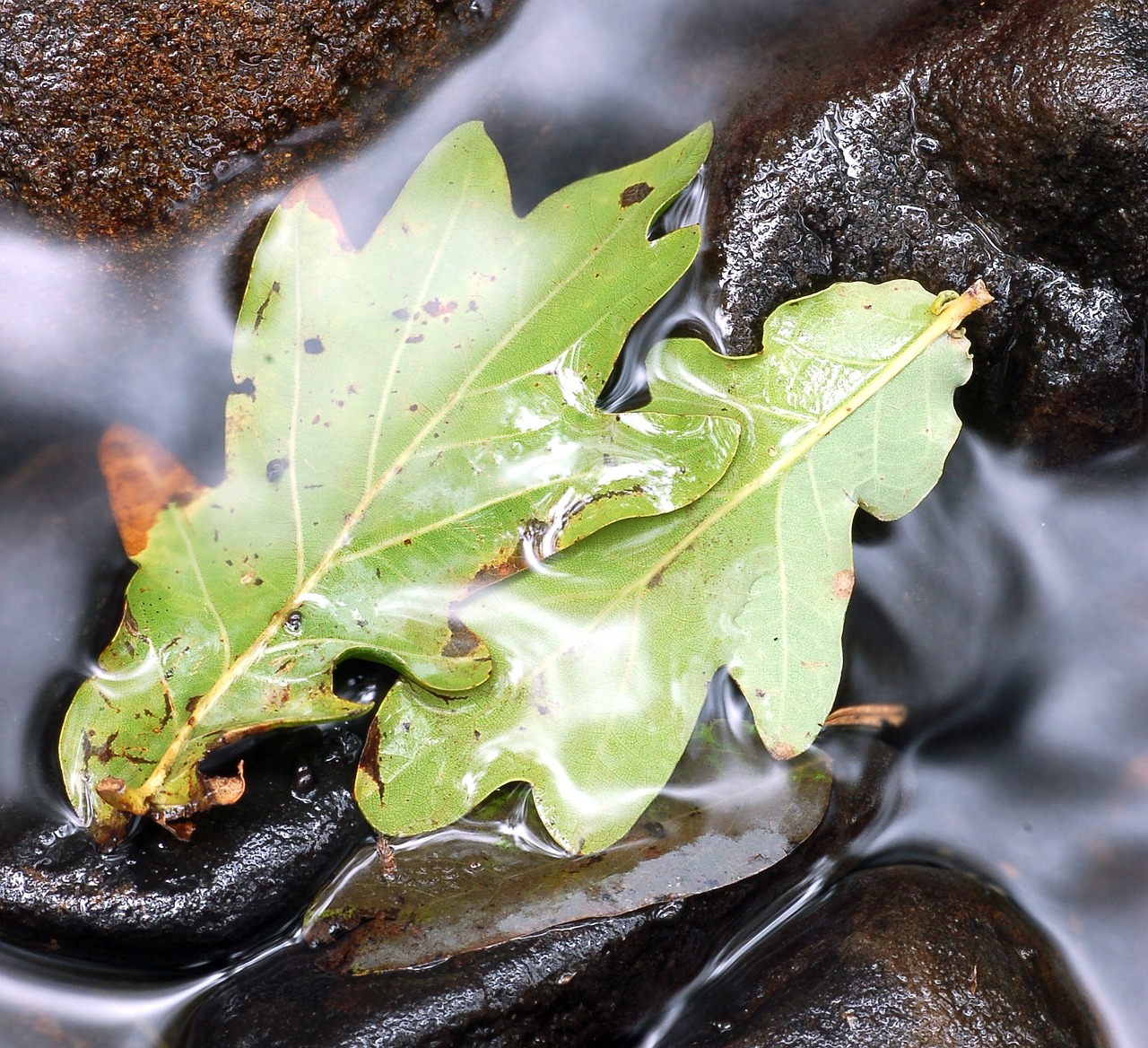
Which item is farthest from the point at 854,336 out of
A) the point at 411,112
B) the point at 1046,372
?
the point at 411,112

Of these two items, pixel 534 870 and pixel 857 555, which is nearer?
pixel 534 870

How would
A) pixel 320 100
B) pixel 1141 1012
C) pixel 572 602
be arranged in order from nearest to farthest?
1. pixel 572 602
2. pixel 320 100
3. pixel 1141 1012

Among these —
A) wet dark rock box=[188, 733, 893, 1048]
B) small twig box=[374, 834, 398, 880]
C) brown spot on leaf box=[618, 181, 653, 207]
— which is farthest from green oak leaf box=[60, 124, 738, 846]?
wet dark rock box=[188, 733, 893, 1048]

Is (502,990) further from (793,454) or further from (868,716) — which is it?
(793,454)

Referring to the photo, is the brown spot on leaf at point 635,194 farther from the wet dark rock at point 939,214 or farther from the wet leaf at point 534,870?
the wet leaf at point 534,870

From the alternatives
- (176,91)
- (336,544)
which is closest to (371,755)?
(336,544)

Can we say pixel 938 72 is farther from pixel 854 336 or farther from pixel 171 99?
pixel 171 99
